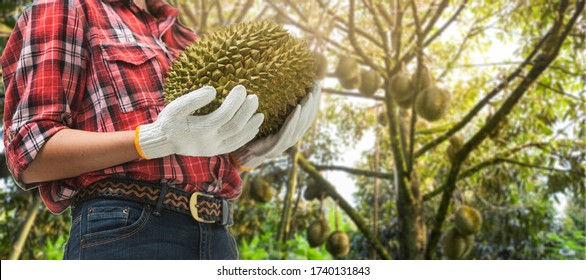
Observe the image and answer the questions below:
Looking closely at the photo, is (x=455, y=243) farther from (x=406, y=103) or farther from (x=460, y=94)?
(x=460, y=94)

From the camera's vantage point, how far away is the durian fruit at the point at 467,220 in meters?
2.84

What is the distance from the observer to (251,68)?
82 centimetres

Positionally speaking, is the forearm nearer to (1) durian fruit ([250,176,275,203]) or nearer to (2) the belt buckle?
(2) the belt buckle

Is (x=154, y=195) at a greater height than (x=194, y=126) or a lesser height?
lesser

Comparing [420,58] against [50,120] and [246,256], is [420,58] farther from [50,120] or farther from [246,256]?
[50,120]

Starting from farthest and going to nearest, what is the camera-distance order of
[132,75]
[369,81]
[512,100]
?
1. [369,81]
2. [512,100]
3. [132,75]

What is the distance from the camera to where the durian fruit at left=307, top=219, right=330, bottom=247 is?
3238mm

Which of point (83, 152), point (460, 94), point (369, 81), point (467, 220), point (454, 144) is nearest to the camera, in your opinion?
point (83, 152)

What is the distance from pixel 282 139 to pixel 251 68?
0.17 metres

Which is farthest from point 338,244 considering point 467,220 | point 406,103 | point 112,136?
point 112,136

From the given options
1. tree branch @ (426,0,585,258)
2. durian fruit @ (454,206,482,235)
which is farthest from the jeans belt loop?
durian fruit @ (454,206,482,235)

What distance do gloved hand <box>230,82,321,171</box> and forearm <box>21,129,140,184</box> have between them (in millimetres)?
271
